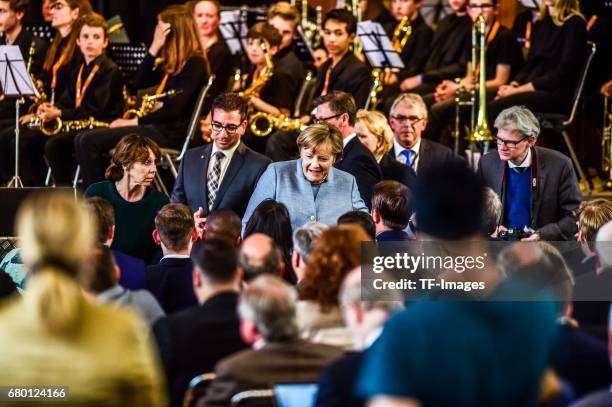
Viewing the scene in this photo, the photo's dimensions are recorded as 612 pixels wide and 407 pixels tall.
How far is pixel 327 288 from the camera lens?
419 cm

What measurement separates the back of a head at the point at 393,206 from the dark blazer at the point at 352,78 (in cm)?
345

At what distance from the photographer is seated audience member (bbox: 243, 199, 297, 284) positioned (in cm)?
576

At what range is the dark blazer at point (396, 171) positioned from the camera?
7800mm

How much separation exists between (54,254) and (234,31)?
8.07 meters

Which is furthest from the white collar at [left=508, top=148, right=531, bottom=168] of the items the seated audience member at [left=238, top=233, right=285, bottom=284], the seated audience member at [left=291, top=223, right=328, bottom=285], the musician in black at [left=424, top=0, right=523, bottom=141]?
the seated audience member at [left=238, top=233, right=285, bottom=284]

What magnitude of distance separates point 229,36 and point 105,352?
26.4 feet

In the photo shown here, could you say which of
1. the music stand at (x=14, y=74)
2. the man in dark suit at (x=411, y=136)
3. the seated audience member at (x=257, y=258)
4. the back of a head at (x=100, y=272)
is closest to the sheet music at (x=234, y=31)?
the music stand at (x=14, y=74)

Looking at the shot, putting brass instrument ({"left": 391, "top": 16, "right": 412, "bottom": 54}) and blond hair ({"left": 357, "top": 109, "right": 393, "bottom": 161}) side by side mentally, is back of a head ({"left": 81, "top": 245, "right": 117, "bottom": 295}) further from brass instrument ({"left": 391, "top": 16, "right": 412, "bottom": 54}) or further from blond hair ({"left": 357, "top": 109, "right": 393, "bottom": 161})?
brass instrument ({"left": 391, "top": 16, "right": 412, "bottom": 54})

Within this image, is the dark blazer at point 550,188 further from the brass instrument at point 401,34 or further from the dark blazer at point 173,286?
the brass instrument at point 401,34

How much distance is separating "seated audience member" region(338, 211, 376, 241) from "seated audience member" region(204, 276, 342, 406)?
179 cm

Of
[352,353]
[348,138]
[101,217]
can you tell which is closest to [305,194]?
[348,138]

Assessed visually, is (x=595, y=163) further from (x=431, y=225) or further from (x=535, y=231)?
(x=431, y=225)

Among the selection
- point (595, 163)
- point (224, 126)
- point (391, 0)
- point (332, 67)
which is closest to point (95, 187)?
point (224, 126)

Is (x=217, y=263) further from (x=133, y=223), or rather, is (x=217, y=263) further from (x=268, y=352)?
(x=133, y=223)
